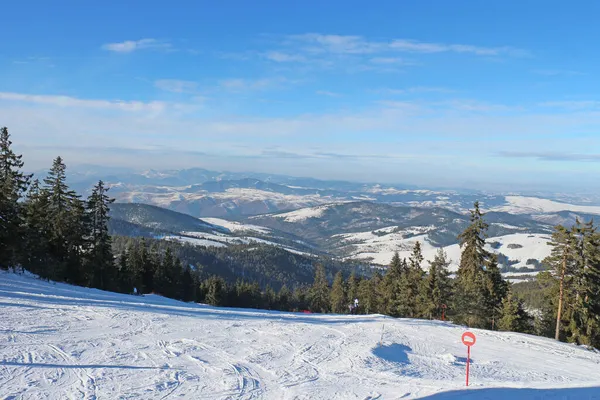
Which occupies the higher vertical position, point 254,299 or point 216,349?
point 216,349

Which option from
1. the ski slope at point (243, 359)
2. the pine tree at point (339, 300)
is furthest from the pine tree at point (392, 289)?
the ski slope at point (243, 359)

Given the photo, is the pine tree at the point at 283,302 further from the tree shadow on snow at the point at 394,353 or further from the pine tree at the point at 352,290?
the tree shadow on snow at the point at 394,353

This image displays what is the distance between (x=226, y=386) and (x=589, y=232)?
28.4 m

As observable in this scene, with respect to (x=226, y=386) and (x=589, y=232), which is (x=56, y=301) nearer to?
(x=226, y=386)

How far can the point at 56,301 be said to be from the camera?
19.8m

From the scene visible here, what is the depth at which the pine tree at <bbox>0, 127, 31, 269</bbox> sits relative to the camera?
29312mm

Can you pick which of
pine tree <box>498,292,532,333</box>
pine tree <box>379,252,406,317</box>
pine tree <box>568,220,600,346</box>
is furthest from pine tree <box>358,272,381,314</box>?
pine tree <box>568,220,600,346</box>

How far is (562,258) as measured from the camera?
90.7ft

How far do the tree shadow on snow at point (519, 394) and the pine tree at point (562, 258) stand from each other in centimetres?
1740

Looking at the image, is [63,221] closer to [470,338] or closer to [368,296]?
[470,338]

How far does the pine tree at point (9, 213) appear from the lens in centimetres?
2931

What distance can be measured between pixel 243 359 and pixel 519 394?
850 centimetres

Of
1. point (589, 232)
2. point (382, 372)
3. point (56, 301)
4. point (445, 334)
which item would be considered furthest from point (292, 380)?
point (589, 232)

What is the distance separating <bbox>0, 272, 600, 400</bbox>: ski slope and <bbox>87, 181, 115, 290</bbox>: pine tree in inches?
718
